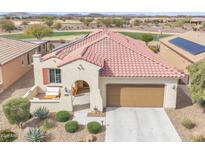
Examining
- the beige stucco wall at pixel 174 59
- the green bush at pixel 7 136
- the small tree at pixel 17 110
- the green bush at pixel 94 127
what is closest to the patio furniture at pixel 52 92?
the small tree at pixel 17 110

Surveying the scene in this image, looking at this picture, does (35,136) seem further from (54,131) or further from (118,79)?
(118,79)

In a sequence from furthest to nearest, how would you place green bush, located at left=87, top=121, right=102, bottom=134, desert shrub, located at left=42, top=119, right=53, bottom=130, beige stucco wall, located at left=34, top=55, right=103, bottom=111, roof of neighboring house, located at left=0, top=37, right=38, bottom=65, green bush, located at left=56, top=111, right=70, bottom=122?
1. roof of neighboring house, located at left=0, top=37, right=38, bottom=65
2. beige stucco wall, located at left=34, top=55, right=103, bottom=111
3. green bush, located at left=56, top=111, right=70, bottom=122
4. desert shrub, located at left=42, top=119, right=53, bottom=130
5. green bush, located at left=87, top=121, right=102, bottom=134

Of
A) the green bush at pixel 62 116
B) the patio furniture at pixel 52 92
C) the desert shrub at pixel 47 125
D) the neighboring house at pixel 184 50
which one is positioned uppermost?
the neighboring house at pixel 184 50

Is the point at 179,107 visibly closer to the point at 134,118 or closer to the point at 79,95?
the point at 134,118

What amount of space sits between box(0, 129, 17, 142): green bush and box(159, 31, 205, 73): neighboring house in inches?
768

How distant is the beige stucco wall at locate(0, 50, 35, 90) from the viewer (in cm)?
2577

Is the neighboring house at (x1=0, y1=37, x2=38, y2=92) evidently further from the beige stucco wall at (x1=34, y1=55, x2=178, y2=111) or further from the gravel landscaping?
the gravel landscaping

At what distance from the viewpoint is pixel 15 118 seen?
17.2 metres

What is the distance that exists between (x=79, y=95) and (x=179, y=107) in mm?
9280

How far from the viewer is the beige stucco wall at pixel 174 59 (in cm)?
3053

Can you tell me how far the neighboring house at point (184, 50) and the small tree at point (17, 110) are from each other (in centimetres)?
1825

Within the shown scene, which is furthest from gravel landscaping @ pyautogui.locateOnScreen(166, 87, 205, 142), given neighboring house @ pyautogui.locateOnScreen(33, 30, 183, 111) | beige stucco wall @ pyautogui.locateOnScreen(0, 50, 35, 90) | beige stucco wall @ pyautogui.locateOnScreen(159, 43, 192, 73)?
beige stucco wall @ pyautogui.locateOnScreen(0, 50, 35, 90)

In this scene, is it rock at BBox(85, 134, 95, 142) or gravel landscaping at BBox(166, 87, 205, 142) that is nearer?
rock at BBox(85, 134, 95, 142)

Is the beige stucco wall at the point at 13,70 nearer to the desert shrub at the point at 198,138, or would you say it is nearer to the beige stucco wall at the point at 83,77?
the beige stucco wall at the point at 83,77
